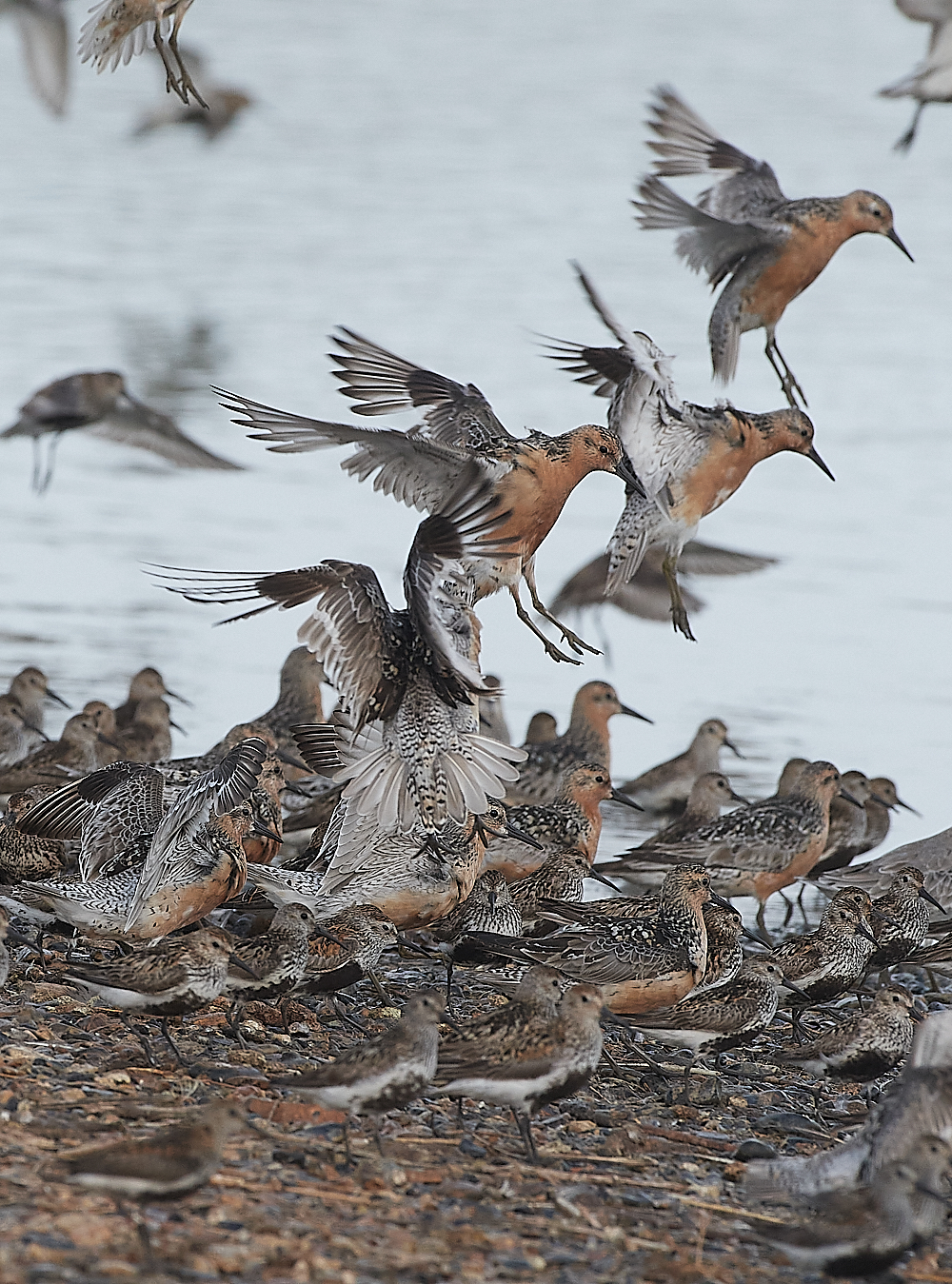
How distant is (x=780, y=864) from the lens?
966cm

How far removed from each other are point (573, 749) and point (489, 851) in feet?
5.89

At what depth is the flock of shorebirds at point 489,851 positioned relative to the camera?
6090 mm

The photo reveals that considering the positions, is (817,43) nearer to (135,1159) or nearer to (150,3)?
(150,3)

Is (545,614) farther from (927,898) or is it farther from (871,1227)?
(871,1227)

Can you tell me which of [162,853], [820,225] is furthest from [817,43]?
[162,853]

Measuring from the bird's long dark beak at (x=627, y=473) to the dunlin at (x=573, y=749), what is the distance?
6.74 feet

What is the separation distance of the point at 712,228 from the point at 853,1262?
17.1ft

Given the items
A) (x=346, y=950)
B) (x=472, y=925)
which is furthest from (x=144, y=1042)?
(x=472, y=925)

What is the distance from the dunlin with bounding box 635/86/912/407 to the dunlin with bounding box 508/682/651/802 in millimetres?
2407

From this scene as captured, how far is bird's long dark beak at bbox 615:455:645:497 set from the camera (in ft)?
27.6

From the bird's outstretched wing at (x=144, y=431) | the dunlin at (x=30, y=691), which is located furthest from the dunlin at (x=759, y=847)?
the bird's outstretched wing at (x=144, y=431)

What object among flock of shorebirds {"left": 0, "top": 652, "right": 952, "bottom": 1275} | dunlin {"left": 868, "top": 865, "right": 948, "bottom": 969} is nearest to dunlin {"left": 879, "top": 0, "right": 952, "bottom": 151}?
flock of shorebirds {"left": 0, "top": 652, "right": 952, "bottom": 1275}

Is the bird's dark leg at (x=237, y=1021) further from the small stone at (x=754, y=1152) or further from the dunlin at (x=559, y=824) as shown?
the dunlin at (x=559, y=824)

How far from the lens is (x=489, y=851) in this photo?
916 centimetres
